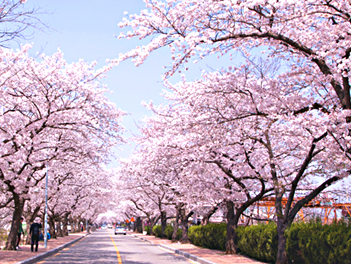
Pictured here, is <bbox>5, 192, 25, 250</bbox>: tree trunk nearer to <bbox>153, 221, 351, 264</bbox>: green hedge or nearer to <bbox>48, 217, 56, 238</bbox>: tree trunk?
<bbox>153, 221, 351, 264</bbox>: green hedge

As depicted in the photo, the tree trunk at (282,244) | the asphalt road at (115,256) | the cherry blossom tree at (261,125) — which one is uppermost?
the cherry blossom tree at (261,125)

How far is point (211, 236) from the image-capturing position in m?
25.2

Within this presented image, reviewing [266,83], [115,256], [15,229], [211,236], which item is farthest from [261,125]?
[15,229]

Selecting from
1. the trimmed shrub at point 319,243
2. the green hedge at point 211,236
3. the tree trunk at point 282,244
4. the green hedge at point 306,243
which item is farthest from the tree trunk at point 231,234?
the tree trunk at point 282,244

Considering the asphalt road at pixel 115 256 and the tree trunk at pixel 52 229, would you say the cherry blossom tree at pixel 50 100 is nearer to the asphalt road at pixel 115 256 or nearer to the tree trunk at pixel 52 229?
the asphalt road at pixel 115 256

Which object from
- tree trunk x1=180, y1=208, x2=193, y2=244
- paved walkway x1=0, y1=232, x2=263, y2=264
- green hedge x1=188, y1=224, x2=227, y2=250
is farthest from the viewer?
tree trunk x1=180, y1=208, x2=193, y2=244

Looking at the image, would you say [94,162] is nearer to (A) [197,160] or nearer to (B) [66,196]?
(A) [197,160]

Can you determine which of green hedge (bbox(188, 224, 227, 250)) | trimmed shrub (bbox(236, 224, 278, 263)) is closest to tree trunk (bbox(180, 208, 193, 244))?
green hedge (bbox(188, 224, 227, 250))

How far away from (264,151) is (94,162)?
794cm

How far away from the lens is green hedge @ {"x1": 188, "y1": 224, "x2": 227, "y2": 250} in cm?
2378

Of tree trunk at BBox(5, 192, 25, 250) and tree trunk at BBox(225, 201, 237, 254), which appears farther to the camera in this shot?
tree trunk at BBox(5, 192, 25, 250)

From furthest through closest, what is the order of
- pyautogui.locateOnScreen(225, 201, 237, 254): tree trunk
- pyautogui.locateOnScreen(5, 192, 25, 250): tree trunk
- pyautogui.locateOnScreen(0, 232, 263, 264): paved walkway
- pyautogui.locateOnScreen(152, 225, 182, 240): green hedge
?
pyautogui.locateOnScreen(152, 225, 182, 240): green hedge → pyautogui.locateOnScreen(5, 192, 25, 250): tree trunk → pyautogui.locateOnScreen(225, 201, 237, 254): tree trunk → pyautogui.locateOnScreen(0, 232, 263, 264): paved walkway

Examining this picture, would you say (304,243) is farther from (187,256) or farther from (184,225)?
(184,225)

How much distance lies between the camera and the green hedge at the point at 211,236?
2378cm
